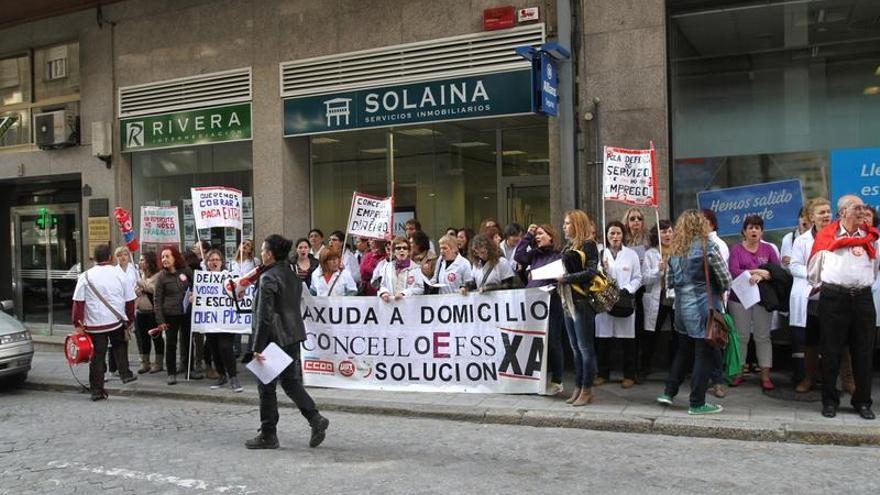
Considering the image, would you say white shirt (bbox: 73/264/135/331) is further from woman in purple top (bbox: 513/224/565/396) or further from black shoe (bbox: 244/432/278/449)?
woman in purple top (bbox: 513/224/565/396)

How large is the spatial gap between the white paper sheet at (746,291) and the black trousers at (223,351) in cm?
605

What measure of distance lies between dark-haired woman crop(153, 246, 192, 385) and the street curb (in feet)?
4.85

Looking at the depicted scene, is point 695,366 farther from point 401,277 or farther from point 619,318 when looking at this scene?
point 401,277

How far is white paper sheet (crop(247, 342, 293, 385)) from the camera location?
6.66 m

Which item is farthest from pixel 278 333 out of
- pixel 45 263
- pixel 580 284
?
pixel 45 263

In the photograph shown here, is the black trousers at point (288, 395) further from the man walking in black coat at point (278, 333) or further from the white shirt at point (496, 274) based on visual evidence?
the white shirt at point (496, 274)

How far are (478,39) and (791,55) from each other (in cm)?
429

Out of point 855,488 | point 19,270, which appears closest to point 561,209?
point 855,488

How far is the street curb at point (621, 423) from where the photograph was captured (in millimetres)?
6633

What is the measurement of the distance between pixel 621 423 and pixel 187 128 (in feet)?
33.0

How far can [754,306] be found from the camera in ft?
27.7

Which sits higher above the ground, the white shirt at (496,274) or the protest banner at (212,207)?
the protest banner at (212,207)

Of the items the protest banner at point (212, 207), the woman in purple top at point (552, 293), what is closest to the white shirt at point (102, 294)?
the protest banner at point (212, 207)

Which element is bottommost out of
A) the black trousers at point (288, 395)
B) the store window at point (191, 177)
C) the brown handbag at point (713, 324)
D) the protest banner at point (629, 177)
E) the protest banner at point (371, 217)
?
the black trousers at point (288, 395)
